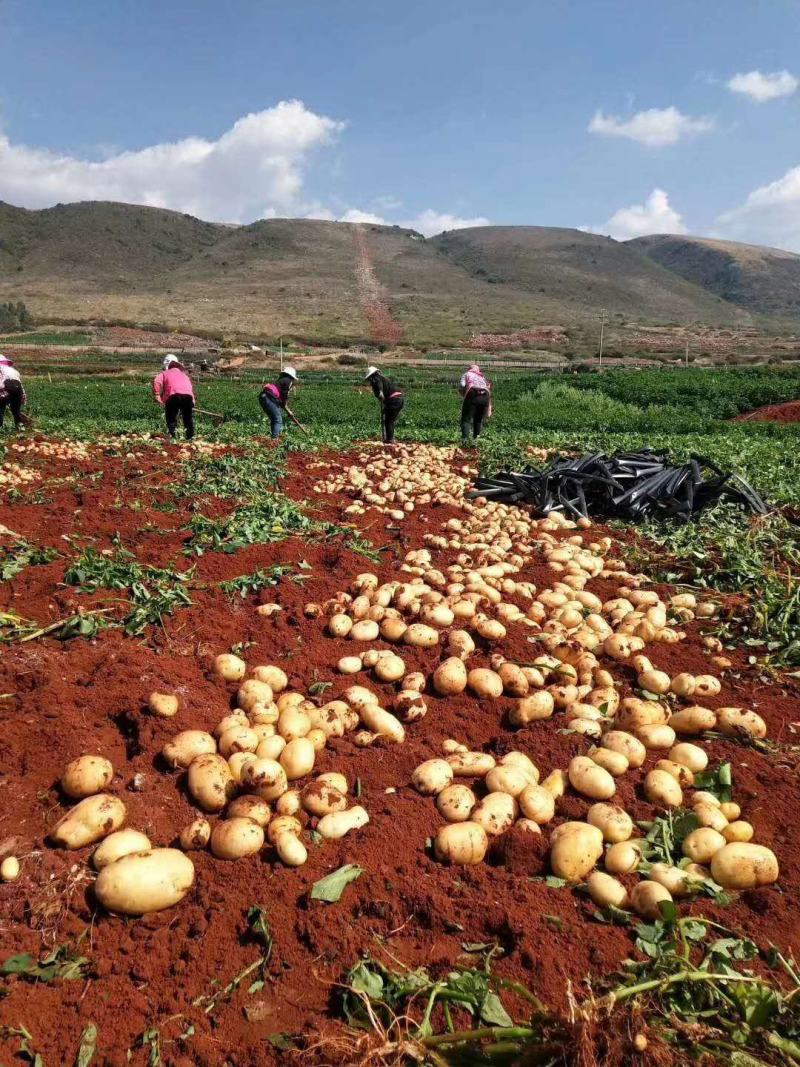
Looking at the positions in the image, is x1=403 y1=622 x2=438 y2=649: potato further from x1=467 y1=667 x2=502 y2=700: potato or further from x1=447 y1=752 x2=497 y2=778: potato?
x1=447 y1=752 x2=497 y2=778: potato

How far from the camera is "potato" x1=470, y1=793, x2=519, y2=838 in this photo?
8.78 feet

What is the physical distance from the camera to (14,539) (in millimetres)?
5383

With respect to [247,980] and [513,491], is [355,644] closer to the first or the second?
[247,980]

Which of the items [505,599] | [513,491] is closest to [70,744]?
[505,599]

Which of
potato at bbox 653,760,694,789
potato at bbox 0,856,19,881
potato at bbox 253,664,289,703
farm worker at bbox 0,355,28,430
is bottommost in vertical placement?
potato at bbox 653,760,694,789

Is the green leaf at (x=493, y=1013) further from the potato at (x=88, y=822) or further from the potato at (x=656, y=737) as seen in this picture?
the potato at (x=656, y=737)

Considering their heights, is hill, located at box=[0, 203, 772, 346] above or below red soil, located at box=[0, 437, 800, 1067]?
above

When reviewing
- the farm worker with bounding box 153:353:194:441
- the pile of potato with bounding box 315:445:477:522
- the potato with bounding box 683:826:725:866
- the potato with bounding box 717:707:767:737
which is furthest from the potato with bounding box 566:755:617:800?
the farm worker with bounding box 153:353:194:441

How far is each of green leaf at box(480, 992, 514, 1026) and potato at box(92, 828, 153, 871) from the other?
1.40m

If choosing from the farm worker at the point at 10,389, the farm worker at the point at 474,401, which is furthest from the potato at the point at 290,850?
the farm worker at the point at 10,389

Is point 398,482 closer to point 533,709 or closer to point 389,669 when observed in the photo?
point 389,669

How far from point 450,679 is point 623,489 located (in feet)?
15.8

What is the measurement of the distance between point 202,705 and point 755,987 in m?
2.70

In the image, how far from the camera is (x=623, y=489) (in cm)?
754
